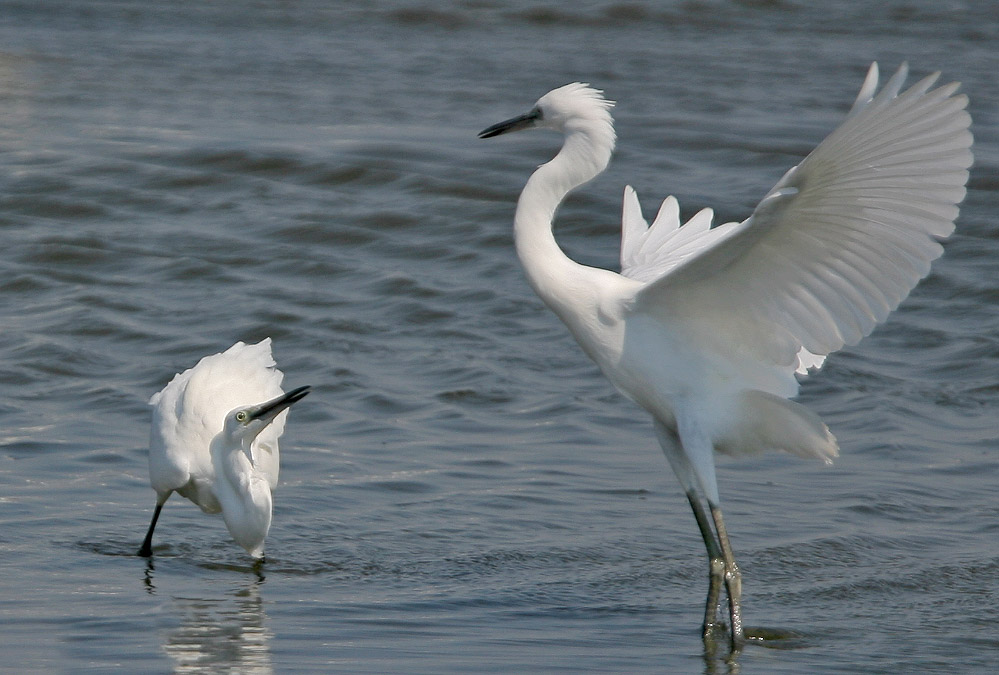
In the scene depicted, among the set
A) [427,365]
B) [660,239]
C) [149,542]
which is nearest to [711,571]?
[660,239]

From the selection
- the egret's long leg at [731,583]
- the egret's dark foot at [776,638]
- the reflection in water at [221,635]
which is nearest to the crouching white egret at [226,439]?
the reflection in water at [221,635]

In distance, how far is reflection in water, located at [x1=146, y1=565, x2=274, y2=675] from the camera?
469 cm

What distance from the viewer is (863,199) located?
4.65m

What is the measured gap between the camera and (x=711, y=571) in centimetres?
532

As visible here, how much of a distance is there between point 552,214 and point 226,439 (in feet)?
6.93

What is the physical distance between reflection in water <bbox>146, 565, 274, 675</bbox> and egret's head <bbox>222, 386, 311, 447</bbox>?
0.99 meters

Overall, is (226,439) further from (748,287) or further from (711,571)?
(748,287)

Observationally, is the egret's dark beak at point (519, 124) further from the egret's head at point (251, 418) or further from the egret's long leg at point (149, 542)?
the egret's long leg at point (149, 542)

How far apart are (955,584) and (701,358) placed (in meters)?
1.39

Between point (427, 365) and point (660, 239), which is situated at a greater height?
point (660, 239)

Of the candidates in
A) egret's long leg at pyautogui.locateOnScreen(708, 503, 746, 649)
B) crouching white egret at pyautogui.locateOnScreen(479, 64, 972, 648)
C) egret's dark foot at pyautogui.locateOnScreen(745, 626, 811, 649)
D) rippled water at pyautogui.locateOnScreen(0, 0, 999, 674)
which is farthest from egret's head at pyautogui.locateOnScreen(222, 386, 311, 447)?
egret's dark foot at pyautogui.locateOnScreen(745, 626, 811, 649)

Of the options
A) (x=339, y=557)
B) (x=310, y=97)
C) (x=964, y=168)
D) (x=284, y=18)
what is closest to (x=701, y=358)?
(x=964, y=168)

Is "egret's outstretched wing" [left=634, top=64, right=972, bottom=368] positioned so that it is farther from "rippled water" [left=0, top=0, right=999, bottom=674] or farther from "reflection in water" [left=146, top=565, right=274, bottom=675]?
"reflection in water" [left=146, top=565, right=274, bottom=675]

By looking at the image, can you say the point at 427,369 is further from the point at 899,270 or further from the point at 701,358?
the point at 899,270
